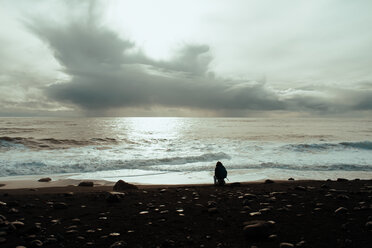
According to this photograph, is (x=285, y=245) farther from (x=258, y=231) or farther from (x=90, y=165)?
(x=90, y=165)

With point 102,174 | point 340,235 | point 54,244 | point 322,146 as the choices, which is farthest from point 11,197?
point 322,146

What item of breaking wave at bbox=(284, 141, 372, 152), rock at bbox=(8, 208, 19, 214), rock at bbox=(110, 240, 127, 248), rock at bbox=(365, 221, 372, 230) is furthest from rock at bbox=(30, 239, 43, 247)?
breaking wave at bbox=(284, 141, 372, 152)

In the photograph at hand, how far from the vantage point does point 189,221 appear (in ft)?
17.0

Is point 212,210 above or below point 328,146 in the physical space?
above

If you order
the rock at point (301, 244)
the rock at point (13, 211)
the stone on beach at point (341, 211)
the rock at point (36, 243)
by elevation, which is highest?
→ the rock at point (301, 244)

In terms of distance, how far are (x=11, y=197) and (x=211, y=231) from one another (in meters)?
6.73

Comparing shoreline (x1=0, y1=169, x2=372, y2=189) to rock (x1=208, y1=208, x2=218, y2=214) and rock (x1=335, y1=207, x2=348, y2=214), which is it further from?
rock (x1=335, y1=207, x2=348, y2=214)

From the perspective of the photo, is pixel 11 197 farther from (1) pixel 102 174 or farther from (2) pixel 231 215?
(1) pixel 102 174

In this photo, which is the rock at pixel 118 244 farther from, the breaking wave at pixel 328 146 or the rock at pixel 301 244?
the breaking wave at pixel 328 146

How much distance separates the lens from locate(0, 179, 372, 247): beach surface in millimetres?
4109

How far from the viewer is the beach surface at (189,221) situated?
4109 mm

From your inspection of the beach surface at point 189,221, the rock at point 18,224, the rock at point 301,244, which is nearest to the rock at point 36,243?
the beach surface at point 189,221

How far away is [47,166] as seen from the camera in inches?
670

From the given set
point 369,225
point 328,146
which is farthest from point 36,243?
point 328,146
